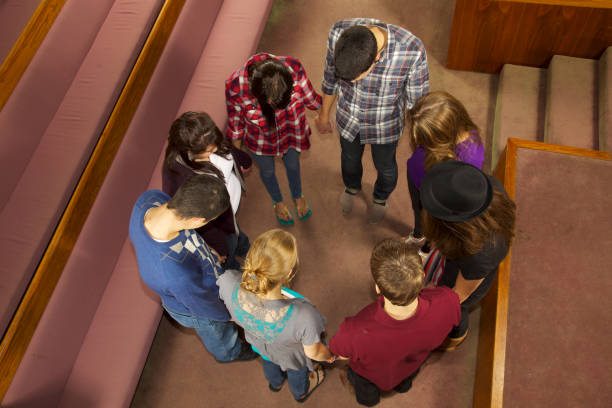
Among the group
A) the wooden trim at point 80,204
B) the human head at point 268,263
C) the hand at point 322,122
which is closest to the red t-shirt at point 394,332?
the human head at point 268,263

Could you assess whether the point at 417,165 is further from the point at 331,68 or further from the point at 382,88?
the point at 331,68

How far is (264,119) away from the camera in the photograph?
2.42 meters

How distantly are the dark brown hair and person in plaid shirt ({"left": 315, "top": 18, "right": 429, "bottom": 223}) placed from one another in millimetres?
779

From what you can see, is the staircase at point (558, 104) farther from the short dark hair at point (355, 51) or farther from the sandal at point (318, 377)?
the sandal at point (318, 377)

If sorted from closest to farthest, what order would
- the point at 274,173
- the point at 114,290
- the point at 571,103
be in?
the point at 114,290 < the point at 274,173 < the point at 571,103

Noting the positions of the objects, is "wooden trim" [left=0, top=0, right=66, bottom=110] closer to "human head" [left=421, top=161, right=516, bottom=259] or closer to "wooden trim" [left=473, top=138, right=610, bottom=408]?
"human head" [left=421, top=161, right=516, bottom=259]

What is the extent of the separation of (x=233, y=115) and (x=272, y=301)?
A: 1140 mm

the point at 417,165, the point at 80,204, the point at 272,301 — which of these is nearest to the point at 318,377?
the point at 272,301

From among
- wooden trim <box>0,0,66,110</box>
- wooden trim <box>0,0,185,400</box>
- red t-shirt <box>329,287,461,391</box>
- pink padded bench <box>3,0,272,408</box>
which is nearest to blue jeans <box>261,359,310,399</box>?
red t-shirt <box>329,287,461,391</box>

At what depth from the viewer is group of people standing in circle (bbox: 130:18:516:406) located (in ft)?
5.73

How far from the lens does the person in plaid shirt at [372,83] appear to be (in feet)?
6.79

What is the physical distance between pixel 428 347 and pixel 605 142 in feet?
6.67

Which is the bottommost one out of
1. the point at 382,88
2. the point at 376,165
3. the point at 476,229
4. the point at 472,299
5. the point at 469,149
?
the point at 472,299

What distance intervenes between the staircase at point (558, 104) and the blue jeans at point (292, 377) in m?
2.00
